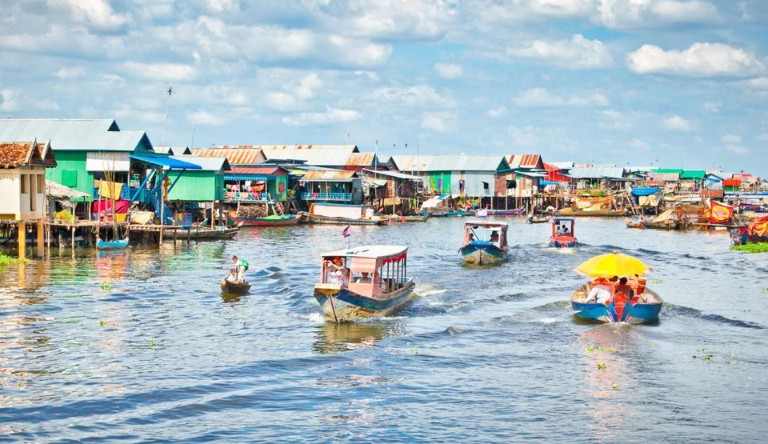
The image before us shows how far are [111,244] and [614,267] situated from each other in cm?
2636

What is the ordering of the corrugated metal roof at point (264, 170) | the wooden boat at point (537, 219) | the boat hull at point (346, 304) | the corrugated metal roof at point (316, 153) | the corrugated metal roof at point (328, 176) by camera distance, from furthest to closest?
the corrugated metal roof at point (316, 153)
the wooden boat at point (537, 219)
the corrugated metal roof at point (328, 176)
the corrugated metal roof at point (264, 170)
the boat hull at point (346, 304)

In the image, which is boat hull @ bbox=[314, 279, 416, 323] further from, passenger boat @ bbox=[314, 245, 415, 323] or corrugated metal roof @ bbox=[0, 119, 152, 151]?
corrugated metal roof @ bbox=[0, 119, 152, 151]

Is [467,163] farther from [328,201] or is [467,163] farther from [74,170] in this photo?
[74,170]

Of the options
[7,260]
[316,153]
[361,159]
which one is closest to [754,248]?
[7,260]

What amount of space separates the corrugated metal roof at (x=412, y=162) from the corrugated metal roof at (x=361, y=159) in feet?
48.1

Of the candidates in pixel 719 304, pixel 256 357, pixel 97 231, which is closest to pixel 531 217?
pixel 97 231

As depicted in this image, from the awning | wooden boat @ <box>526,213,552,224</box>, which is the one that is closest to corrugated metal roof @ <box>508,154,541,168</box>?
wooden boat @ <box>526,213,552,224</box>

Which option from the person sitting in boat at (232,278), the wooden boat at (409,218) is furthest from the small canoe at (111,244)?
the wooden boat at (409,218)

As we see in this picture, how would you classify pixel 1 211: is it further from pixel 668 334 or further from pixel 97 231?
pixel 668 334

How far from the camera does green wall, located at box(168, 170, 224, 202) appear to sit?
2381 inches

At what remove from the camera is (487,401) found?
1869 centimetres

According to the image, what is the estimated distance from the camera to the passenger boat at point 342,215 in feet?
241

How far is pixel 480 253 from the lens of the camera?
43.2 meters

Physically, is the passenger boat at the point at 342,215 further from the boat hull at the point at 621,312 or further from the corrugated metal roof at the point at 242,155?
the boat hull at the point at 621,312
